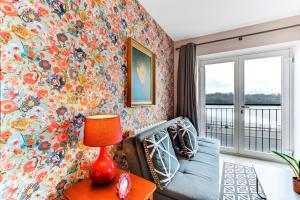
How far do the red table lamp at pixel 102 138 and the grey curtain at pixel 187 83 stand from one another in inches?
80.9

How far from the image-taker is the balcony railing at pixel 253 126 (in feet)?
8.77

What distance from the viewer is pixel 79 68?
1.14 m

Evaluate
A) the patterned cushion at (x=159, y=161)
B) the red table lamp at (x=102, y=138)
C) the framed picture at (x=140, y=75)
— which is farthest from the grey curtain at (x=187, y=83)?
the red table lamp at (x=102, y=138)

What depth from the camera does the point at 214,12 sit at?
2082 mm

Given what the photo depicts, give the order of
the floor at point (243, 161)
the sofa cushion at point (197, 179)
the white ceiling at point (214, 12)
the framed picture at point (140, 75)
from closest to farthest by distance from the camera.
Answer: the sofa cushion at point (197, 179) → the framed picture at point (140, 75) → the white ceiling at point (214, 12) → the floor at point (243, 161)

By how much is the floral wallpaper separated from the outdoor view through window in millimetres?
2327

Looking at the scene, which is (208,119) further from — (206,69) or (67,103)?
(67,103)

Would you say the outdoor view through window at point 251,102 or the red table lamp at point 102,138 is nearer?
the red table lamp at point 102,138

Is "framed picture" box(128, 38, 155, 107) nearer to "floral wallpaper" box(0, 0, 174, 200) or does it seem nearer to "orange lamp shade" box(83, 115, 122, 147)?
"floral wallpaper" box(0, 0, 174, 200)

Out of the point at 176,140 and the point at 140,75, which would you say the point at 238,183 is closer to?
the point at 176,140

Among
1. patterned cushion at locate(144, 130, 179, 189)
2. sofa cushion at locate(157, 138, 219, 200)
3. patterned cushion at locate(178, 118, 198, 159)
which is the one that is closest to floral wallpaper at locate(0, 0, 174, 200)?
patterned cushion at locate(144, 130, 179, 189)

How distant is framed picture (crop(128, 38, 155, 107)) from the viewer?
1677mm

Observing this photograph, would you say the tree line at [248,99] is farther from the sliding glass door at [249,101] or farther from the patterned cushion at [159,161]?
the patterned cushion at [159,161]

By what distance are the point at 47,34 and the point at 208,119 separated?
10.5ft
